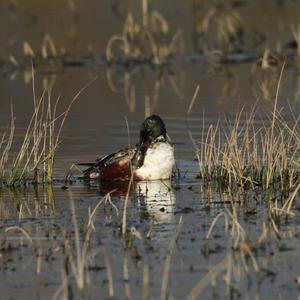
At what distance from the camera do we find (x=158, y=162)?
1139 centimetres

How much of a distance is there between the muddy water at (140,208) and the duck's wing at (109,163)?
0.94 ft

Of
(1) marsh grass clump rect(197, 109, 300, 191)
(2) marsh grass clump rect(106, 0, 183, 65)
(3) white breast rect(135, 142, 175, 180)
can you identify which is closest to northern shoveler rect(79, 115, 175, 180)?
(3) white breast rect(135, 142, 175, 180)

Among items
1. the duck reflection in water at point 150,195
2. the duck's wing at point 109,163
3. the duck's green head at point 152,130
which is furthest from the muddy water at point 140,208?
the duck's green head at point 152,130

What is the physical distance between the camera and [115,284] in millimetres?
7254

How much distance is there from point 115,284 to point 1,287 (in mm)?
721

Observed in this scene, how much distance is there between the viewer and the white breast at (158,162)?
1138 centimetres

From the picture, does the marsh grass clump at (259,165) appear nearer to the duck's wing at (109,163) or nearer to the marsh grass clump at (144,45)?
the duck's wing at (109,163)

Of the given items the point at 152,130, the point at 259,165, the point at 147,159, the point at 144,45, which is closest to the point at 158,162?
the point at 147,159

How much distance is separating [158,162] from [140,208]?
1.62m

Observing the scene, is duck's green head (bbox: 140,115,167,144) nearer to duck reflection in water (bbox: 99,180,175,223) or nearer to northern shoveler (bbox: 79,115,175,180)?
northern shoveler (bbox: 79,115,175,180)

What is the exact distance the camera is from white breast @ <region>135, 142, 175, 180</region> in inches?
448

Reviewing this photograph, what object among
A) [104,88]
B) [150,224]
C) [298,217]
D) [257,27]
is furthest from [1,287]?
[257,27]

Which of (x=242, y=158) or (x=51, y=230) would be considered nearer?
(x=51, y=230)

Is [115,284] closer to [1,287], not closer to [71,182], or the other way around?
[1,287]
